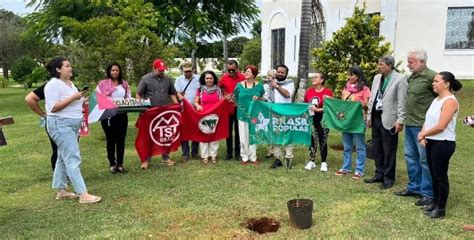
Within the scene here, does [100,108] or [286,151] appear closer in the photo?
[100,108]

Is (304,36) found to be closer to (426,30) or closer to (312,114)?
(312,114)

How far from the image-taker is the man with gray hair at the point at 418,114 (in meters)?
5.69

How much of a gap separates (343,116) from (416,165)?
4.93ft

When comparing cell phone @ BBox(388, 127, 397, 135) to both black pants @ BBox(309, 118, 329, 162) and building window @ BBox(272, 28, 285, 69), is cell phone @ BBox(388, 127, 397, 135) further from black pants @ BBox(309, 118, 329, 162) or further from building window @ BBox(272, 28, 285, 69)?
building window @ BBox(272, 28, 285, 69)

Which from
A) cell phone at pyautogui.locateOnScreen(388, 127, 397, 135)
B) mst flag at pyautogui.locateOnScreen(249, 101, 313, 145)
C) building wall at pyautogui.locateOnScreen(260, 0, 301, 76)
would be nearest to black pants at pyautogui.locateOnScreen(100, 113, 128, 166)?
mst flag at pyautogui.locateOnScreen(249, 101, 313, 145)

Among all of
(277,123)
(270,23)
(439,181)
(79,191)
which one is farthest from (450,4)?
(79,191)

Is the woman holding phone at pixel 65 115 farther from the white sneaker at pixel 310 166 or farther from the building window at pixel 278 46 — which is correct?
the building window at pixel 278 46

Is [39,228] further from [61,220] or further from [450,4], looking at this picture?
[450,4]

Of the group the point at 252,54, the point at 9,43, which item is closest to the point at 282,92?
the point at 252,54

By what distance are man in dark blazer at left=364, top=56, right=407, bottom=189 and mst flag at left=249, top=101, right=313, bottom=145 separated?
121 cm

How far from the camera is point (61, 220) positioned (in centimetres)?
544

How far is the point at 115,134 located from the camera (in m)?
7.55

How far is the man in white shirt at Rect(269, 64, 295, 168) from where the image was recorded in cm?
770

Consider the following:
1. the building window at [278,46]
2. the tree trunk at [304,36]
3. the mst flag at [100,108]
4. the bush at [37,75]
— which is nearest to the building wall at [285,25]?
the building window at [278,46]
